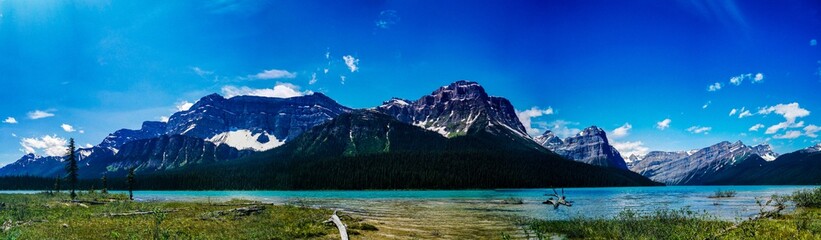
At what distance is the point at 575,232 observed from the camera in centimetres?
3170

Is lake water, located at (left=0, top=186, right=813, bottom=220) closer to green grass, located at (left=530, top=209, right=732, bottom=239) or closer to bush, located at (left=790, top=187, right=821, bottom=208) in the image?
bush, located at (left=790, top=187, right=821, bottom=208)

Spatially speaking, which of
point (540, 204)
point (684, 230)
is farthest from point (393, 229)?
point (540, 204)

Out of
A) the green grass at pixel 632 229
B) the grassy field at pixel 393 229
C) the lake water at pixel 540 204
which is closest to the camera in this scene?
the grassy field at pixel 393 229

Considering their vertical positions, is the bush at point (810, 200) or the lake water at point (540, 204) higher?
the bush at point (810, 200)

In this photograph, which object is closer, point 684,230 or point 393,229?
point 684,230

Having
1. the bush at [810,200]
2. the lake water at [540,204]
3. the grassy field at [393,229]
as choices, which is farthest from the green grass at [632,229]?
the bush at [810,200]

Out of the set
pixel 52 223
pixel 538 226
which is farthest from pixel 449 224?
pixel 52 223

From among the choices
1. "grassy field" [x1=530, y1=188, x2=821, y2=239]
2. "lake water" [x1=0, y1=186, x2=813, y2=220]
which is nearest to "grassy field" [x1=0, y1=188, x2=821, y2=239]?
"grassy field" [x1=530, y1=188, x2=821, y2=239]

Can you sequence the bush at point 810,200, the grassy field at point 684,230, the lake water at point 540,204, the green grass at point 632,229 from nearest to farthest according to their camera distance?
the grassy field at point 684,230 → the green grass at point 632,229 → the bush at point 810,200 → the lake water at point 540,204

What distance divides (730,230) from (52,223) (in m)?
44.9

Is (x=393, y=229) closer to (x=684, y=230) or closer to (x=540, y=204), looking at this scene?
(x=684, y=230)

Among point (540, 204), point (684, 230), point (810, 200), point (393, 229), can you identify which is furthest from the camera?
point (540, 204)

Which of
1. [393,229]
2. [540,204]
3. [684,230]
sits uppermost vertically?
[684,230]

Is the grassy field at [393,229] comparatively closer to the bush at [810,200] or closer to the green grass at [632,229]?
the green grass at [632,229]
